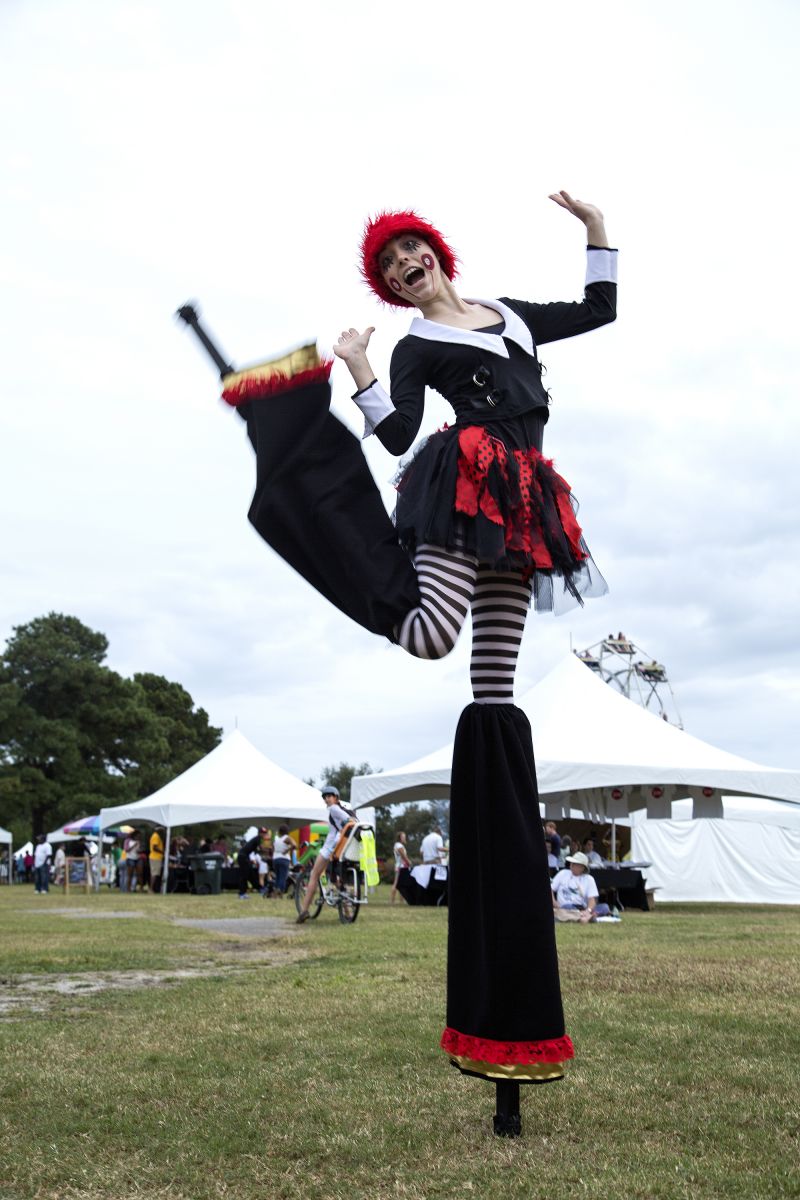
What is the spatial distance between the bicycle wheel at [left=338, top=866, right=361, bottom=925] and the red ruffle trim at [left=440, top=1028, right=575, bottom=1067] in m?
10.8

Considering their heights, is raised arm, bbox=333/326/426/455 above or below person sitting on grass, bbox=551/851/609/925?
above

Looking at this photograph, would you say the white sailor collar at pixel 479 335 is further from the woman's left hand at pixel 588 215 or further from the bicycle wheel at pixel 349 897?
the bicycle wheel at pixel 349 897

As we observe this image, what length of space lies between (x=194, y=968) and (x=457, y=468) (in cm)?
544

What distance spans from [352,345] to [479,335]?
358mm

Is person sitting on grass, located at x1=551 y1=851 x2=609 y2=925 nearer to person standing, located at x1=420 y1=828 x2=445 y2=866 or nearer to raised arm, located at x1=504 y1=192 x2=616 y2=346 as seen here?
person standing, located at x1=420 y1=828 x2=445 y2=866

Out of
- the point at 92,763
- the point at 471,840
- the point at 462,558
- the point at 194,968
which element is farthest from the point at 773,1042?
the point at 92,763

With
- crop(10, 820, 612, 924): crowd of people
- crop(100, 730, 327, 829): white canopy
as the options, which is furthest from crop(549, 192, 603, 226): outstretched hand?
crop(100, 730, 327, 829): white canopy

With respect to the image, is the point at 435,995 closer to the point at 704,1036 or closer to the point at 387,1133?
the point at 704,1036

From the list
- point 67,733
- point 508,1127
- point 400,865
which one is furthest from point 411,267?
point 67,733

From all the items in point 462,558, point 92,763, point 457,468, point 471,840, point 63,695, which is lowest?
point 471,840

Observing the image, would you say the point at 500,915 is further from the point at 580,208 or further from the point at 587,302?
the point at 580,208

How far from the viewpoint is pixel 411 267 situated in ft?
10.2

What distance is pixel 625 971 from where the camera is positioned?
6188 mm

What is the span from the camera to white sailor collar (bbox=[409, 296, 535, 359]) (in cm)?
295
